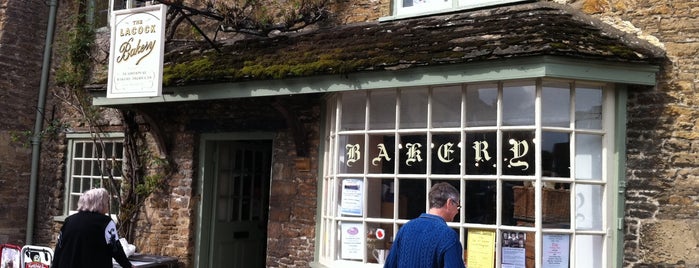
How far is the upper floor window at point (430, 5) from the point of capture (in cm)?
712

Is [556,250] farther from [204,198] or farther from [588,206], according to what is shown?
[204,198]

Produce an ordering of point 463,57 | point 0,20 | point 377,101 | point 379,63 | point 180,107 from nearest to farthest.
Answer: point 463,57 < point 379,63 < point 377,101 < point 180,107 < point 0,20

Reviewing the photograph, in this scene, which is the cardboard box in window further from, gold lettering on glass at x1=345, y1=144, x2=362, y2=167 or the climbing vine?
the climbing vine

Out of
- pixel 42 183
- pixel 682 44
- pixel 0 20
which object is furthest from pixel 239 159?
pixel 682 44

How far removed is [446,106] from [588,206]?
5.08 ft

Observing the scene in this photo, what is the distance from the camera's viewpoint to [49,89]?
11219 mm

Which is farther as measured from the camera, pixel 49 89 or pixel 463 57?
pixel 49 89

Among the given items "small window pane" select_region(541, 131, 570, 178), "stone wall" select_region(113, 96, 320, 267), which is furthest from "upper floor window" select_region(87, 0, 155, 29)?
"small window pane" select_region(541, 131, 570, 178)

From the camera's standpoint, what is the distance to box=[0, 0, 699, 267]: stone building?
233 inches

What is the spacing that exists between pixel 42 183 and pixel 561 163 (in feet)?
28.1

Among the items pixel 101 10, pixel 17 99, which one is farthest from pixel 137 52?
pixel 17 99

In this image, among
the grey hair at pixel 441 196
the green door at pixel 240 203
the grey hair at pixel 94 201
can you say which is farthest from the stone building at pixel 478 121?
the grey hair at pixel 94 201

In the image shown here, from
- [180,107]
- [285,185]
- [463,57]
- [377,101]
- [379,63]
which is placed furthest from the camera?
[180,107]

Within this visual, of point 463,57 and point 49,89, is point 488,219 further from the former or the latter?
point 49,89
